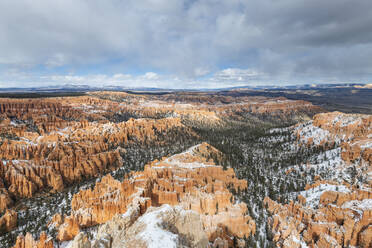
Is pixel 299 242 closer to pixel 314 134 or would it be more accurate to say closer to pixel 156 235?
pixel 156 235

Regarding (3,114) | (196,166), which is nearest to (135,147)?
(196,166)

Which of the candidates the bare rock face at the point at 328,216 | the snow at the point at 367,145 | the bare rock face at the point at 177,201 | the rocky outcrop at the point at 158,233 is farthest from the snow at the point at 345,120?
the rocky outcrop at the point at 158,233

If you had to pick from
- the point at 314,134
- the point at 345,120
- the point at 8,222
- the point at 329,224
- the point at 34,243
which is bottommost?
the point at 8,222

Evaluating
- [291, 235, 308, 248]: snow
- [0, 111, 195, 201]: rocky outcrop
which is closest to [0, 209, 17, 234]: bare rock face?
[0, 111, 195, 201]: rocky outcrop

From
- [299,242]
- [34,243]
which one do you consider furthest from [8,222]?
[299,242]

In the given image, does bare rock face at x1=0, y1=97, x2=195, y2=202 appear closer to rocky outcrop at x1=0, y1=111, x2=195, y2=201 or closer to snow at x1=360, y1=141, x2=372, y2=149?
rocky outcrop at x1=0, y1=111, x2=195, y2=201

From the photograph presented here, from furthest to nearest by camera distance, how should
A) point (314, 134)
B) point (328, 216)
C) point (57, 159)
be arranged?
point (314, 134) < point (57, 159) < point (328, 216)
